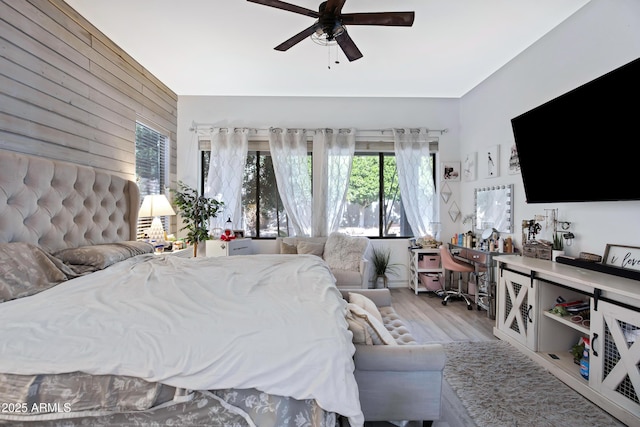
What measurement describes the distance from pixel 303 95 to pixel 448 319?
3684 mm

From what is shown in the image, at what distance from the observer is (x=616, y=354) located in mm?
1844

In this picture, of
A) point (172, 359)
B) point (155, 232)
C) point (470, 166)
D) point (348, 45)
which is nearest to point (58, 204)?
point (155, 232)

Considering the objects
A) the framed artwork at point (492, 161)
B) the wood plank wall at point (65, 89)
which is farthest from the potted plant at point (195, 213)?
the framed artwork at point (492, 161)

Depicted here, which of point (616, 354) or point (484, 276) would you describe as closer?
point (616, 354)

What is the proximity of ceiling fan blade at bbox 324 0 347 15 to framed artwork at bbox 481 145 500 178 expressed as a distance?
2.83 meters

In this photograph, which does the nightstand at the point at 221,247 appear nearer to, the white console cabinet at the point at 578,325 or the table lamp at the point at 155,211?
the table lamp at the point at 155,211

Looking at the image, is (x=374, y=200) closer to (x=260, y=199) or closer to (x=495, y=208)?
(x=495, y=208)

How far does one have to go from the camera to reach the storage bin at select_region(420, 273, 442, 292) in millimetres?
4398

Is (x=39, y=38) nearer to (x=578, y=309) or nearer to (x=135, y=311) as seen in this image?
(x=135, y=311)

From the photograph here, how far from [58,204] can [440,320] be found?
371cm

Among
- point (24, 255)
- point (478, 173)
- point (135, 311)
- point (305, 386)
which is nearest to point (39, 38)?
point (24, 255)

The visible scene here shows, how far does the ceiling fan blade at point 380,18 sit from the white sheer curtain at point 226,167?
2.80m

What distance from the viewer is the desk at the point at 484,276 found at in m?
3.52

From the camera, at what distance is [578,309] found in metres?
2.34
